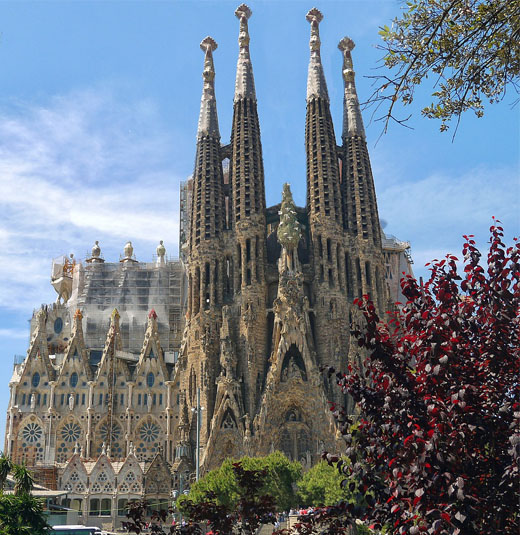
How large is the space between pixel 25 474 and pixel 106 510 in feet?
99.6

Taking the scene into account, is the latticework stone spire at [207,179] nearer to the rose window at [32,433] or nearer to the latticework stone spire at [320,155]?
the latticework stone spire at [320,155]

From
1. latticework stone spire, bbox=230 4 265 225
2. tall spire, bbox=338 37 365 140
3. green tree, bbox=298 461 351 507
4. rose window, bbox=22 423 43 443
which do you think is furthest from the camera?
tall spire, bbox=338 37 365 140

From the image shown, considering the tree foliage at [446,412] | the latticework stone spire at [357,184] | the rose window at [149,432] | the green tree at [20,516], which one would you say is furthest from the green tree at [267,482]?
the tree foliage at [446,412]

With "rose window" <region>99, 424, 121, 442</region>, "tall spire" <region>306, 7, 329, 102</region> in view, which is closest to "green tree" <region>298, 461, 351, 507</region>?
"rose window" <region>99, 424, 121, 442</region>

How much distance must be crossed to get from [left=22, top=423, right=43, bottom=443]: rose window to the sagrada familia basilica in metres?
0.13

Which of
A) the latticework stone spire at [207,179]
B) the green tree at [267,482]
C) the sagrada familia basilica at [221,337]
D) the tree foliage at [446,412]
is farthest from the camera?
the latticework stone spire at [207,179]

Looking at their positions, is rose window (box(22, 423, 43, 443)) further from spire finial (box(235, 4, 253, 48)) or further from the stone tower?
spire finial (box(235, 4, 253, 48))

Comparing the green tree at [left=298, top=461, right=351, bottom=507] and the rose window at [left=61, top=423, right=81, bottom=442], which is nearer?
the green tree at [left=298, top=461, right=351, bottom=507]

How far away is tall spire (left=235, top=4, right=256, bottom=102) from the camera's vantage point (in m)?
63.2

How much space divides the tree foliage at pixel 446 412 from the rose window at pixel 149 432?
49672 millimetres

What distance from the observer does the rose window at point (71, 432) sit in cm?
5697

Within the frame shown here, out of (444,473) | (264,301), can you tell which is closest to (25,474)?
(444,473)

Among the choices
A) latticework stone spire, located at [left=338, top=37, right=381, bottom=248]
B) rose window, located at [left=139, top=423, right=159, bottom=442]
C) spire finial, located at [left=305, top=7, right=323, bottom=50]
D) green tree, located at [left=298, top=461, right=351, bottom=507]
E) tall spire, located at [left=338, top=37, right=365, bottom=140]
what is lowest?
green tree, located at [left=298, top=461, right=351, bottom=507]

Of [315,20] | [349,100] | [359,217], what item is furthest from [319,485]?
[315,20]
